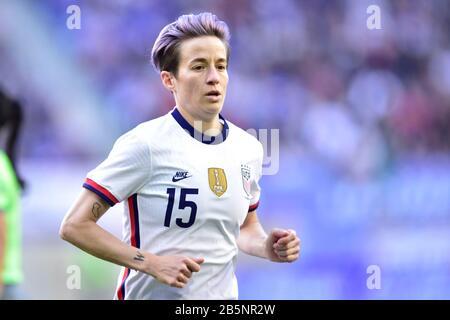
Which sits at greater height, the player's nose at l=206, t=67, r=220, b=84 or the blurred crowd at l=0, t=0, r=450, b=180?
the blurred crowd at l=0, t=0, r=450, b=180

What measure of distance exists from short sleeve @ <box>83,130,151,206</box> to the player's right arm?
1.6 inches

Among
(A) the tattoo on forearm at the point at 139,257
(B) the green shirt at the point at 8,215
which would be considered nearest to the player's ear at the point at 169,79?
(A) the tattoo on forearm at the point at 139,257

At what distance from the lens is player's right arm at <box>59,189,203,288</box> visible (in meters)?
3.15

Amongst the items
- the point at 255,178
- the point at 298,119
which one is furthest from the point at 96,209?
the point at 298,119

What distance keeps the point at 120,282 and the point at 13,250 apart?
1.14m

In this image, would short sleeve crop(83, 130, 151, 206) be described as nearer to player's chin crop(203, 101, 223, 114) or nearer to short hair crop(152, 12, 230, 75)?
player's chin crop(203, 101, 223, 114)

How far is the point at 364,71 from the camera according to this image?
303 inches

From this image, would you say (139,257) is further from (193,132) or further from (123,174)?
(193,132)

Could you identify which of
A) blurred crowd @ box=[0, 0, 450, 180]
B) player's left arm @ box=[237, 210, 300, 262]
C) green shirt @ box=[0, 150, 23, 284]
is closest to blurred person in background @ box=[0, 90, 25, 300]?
green shirt @ box=[0, 150, 23, 284]

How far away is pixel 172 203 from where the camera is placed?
130 inches

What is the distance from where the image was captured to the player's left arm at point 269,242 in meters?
3.41

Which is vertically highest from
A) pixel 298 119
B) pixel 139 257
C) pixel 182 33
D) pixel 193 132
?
pixel 298 119

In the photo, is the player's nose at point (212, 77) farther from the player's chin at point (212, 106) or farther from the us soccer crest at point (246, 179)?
the us soccer crest at point (246, 179)

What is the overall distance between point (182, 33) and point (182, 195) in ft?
2.27
